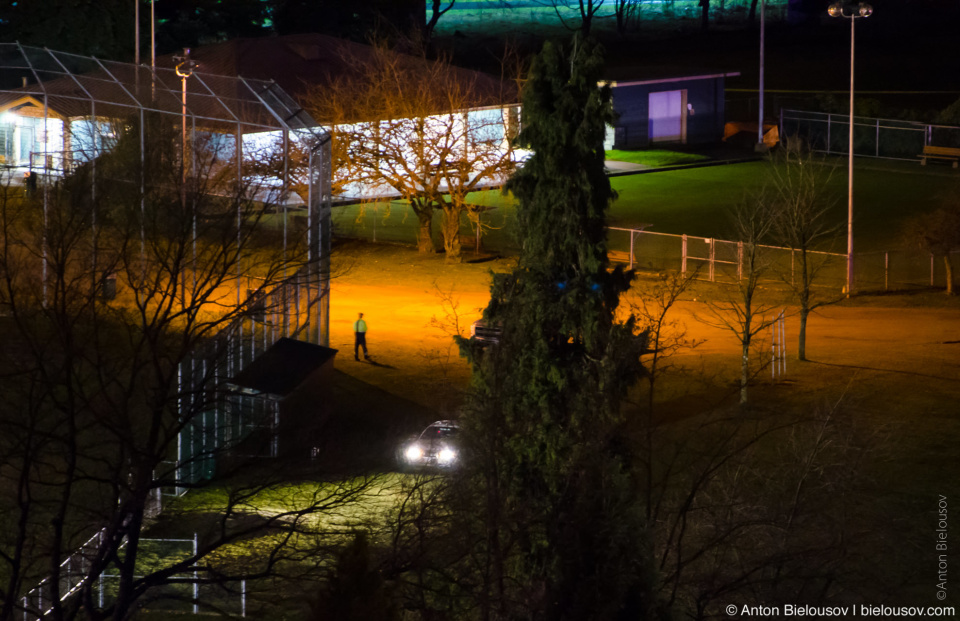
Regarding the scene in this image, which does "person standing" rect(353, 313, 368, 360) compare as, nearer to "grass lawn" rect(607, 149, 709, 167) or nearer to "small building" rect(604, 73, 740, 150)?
"grass lawn" rect(607, 149, 709, 167)

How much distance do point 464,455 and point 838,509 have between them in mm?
7195

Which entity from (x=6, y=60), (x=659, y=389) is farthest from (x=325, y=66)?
(x=659, y=389)

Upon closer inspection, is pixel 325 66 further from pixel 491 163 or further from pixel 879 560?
pixel 879 560

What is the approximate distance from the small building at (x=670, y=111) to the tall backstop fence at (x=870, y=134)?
3.68 meters

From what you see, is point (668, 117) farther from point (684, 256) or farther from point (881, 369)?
point (881, 369)

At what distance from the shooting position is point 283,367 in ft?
70.3

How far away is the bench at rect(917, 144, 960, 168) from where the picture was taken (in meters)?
49.4

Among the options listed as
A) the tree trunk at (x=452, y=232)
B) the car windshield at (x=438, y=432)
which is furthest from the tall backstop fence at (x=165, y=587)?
the tree trunk at (x=452, y=232)

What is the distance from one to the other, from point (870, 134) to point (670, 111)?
31.0 feet

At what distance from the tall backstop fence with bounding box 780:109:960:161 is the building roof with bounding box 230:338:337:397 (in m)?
33.7

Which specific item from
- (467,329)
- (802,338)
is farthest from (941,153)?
(467,329)

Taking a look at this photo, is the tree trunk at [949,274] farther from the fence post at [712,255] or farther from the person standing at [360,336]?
the person standing at [360,336]

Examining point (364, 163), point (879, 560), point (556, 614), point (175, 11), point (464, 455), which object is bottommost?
point (879, 560)

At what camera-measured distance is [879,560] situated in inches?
626
